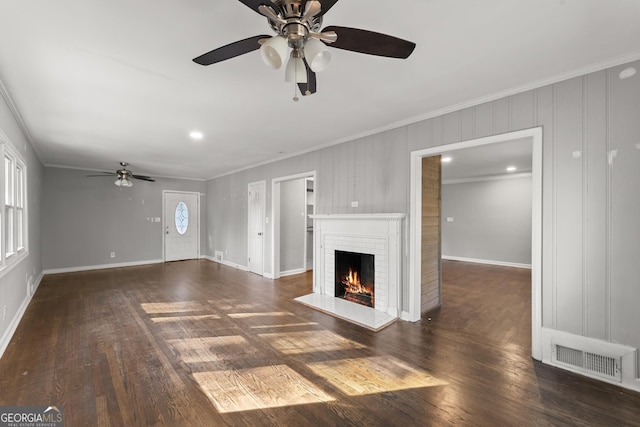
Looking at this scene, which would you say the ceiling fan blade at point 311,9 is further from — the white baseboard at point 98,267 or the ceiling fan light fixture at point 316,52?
the white baseboard at point 98,267

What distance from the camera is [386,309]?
3746mm

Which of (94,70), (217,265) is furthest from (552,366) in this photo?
(217,265)

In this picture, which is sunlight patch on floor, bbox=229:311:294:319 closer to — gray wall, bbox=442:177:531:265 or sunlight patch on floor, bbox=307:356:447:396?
sunlight patch on floor, bbox=307:356:447:396

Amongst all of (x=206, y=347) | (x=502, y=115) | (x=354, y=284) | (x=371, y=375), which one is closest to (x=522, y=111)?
(x=502, y=115)

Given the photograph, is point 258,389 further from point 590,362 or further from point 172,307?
point 590,362

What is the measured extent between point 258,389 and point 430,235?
2.93 metres

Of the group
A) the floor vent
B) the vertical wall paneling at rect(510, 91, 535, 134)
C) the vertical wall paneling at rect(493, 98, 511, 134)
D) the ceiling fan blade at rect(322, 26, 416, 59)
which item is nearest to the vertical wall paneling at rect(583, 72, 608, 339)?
the floor vent

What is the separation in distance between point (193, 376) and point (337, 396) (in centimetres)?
119

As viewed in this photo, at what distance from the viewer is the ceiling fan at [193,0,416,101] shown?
130 cm

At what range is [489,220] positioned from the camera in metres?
7.96

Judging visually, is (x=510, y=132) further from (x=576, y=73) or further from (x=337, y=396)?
(x=337, y=396)

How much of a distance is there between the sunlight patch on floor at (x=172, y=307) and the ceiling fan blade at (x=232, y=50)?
339 cm

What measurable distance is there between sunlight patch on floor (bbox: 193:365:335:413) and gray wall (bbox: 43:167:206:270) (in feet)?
21.1

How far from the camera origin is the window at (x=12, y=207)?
2.82 metres
